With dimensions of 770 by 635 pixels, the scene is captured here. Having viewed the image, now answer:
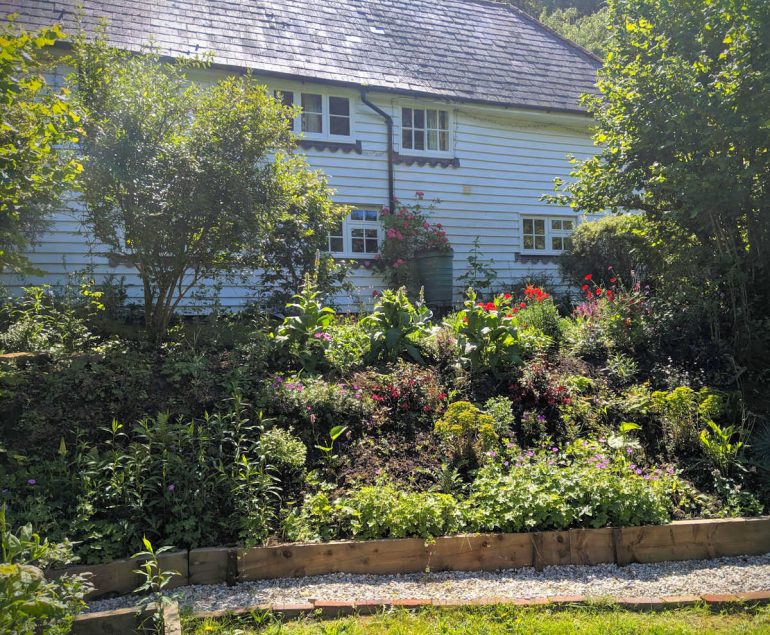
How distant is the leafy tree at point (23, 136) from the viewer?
3.92 metres

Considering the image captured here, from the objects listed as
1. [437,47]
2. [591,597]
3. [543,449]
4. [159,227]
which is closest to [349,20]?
[437,47]

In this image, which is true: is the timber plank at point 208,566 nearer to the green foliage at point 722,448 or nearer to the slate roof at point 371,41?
the green foliage at point 722,448

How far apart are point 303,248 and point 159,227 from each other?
3.04 m

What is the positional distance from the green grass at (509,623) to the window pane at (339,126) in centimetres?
1010

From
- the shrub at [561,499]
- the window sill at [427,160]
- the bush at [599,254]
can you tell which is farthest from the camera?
the window sill at [427,160]

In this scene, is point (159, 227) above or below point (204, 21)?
below

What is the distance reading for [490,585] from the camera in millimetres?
3818

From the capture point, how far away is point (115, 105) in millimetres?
6285

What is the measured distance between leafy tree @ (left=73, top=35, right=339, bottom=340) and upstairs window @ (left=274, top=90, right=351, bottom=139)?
4.95 meters

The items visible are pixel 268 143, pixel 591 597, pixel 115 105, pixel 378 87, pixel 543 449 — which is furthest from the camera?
pixel 378 87

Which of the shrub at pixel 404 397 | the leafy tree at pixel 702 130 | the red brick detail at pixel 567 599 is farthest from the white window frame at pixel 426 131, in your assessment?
the red brick detail at pixel 567 599

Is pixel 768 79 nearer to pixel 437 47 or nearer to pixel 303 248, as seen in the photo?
pixel 303 248

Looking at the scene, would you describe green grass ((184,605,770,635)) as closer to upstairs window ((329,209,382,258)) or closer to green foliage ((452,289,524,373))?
green foliage ((452,289,524,373))

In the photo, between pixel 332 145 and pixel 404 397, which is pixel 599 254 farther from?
pixel 404 397
